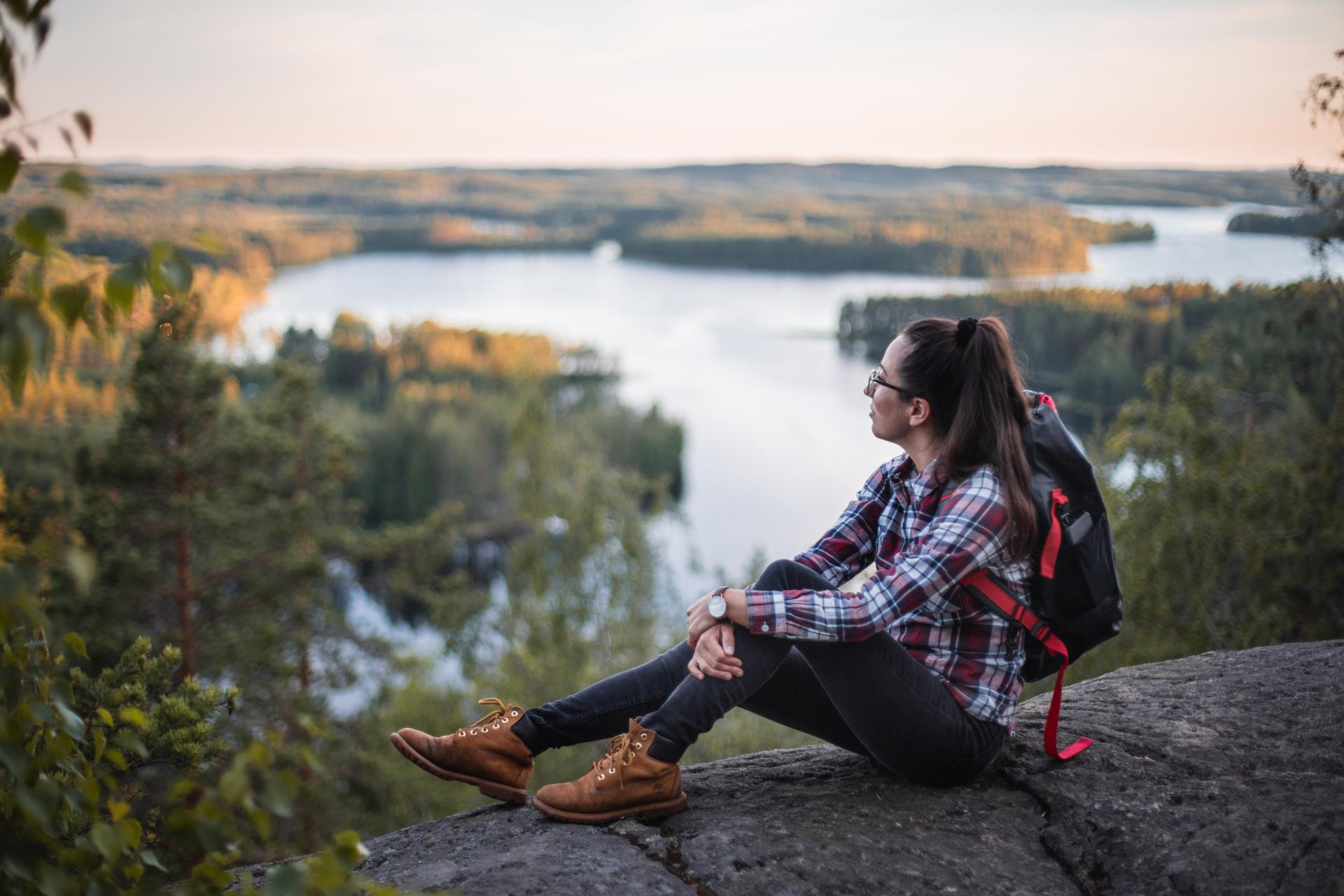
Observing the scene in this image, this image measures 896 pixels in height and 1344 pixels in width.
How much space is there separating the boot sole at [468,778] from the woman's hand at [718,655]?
748 mm

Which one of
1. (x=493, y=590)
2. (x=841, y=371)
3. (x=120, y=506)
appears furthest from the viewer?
(x=841, y=371)

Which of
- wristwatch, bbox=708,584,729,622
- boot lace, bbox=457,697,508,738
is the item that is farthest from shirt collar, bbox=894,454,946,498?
boot lace, bbox=457,697,508,738

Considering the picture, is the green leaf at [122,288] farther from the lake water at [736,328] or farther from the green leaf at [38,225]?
the lake water at [736,328]

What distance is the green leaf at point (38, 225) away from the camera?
3.74 ft

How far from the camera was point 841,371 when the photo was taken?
45844 millimetres

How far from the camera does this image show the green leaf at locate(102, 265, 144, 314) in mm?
1162

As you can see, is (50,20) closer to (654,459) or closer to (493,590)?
(493,590)

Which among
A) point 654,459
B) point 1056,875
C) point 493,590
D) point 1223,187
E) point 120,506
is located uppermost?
point 1223,187

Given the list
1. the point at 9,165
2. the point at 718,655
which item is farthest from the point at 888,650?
the point at 9,165

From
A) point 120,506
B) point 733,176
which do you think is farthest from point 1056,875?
point 733,176

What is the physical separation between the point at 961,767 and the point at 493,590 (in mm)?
29662

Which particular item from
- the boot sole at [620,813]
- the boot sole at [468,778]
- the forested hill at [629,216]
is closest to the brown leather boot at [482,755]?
the boot sole at [468,778]

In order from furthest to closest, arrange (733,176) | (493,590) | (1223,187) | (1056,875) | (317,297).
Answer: (733,176), (317,297), (493,590), (1223,187), (1056,875)

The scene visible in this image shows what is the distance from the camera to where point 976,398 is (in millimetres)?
2645
